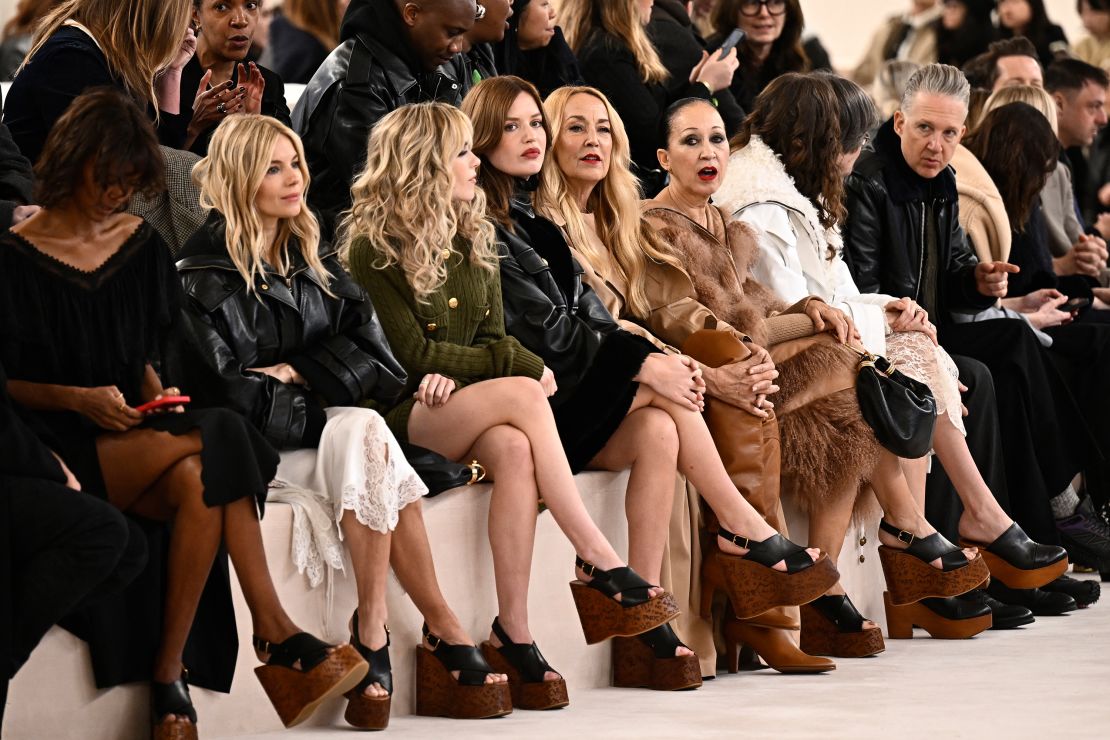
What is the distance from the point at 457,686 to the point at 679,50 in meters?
3.66

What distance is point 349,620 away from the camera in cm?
441

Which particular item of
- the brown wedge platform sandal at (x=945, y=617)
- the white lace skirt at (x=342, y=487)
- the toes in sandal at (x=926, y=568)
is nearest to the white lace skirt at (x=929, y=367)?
the toes in sandal at (x=926, y=568)

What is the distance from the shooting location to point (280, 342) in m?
4.51

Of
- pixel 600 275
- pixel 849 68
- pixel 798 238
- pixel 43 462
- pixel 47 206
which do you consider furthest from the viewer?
pixel 849 68

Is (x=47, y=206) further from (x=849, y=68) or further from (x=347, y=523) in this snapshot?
(x=849, y=68)

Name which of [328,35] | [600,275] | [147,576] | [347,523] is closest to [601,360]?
[600,275]

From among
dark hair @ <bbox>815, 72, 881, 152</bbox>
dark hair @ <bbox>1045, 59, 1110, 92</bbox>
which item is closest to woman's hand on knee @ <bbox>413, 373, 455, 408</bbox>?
dark hair @ <bbox>815, 72, 881, 152</bbox>

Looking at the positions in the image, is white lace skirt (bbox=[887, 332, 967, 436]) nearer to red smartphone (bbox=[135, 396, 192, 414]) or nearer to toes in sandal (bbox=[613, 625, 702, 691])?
toes in sandal (bbox=[613, 625, 702, 691])

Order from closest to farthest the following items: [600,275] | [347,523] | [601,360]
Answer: [347,523] → [601,360] → [600,275]

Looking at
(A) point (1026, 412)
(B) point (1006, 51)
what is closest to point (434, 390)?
(A) point (1026, 412)

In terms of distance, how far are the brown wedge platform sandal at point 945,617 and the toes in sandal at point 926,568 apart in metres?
0.08

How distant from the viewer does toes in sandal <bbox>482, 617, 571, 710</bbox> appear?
4547 millimetres

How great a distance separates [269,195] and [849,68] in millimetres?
10766

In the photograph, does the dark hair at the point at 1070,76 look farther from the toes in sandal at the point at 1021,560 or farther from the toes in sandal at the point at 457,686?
the toes in sandal at the point at 457,686
